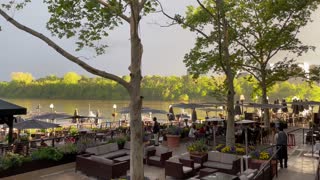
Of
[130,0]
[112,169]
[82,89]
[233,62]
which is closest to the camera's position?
[130,0]

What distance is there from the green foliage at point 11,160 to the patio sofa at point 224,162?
725 cm

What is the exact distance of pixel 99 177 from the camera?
12.3 metres

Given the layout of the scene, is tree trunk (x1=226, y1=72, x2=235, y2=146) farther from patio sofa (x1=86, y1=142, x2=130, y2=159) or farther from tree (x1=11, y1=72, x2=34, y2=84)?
tree (x1=11, y1=72, x2=34, y2=84)

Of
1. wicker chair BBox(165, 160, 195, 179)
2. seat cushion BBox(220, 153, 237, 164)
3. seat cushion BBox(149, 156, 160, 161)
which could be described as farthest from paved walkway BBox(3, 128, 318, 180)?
seat cushion BBox(220, 153, 237, 164)

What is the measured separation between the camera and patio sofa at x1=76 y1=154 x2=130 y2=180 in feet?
39.4

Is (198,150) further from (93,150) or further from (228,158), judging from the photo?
(93,150)

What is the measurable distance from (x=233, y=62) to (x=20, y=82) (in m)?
128

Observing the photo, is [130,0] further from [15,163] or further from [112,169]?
[15,163]

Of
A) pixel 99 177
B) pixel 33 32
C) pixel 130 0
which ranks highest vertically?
pixel 130 0

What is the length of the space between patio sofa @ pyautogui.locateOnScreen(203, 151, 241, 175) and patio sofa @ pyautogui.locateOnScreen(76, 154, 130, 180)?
325cm

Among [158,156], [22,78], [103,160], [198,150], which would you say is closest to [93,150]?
[103,160]

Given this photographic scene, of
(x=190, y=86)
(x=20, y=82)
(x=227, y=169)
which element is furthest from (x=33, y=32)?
(x=20, y=82)

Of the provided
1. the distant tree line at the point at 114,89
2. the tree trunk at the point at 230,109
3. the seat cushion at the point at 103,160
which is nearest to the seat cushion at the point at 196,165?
the seat cushion at the point at 103,160

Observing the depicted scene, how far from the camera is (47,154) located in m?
14.0
